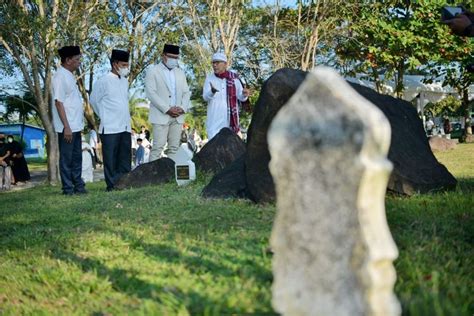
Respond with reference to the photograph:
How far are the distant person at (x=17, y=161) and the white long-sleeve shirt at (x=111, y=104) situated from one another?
31.4ft

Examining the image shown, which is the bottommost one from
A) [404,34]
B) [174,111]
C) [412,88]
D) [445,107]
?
[174,111]

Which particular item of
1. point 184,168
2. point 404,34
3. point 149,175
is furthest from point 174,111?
point 404,34

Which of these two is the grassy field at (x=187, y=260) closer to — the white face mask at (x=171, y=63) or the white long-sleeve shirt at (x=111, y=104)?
the white long-sleeve shirt at (x=111, y=104)

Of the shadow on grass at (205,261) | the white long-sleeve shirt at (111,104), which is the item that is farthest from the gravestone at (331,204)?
the white long-sleeve shirt at (111,104)

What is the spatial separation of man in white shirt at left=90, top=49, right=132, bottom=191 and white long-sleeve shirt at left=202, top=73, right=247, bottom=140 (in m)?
1.27

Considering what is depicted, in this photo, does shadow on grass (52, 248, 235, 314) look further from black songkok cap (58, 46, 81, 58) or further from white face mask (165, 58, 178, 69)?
white face mask (165, 58, 178, 69)

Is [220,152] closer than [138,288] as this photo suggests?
No

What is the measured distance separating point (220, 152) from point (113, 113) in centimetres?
176

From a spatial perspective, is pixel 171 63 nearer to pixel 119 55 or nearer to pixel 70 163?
pixel 119 55

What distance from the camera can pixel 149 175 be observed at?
9.48 meters

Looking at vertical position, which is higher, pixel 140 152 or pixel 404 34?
pixel 404 34

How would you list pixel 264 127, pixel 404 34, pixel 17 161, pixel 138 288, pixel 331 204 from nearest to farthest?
pixel 331 204, pixel 138 288, pixel 264 127, pixel 404 34, pixel 17 161

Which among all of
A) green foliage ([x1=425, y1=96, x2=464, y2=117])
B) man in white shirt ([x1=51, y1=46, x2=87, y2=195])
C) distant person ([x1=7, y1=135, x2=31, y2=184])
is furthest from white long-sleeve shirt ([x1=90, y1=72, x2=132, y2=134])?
green foliage ([x1=425, y1=96, x2=464, y2=117])

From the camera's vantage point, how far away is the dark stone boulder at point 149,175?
364 inches
